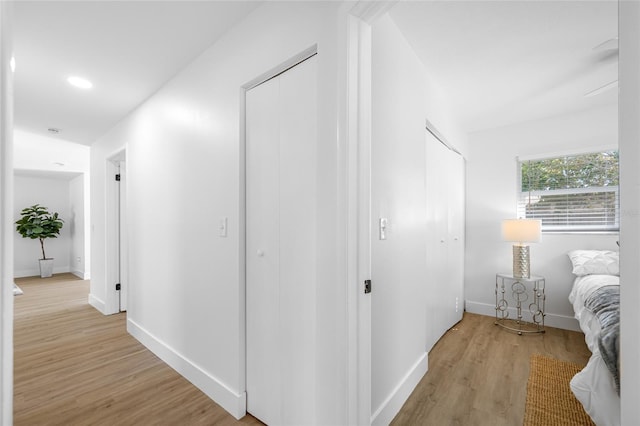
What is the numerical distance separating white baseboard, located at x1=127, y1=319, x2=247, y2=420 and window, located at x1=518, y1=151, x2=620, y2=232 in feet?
12.1

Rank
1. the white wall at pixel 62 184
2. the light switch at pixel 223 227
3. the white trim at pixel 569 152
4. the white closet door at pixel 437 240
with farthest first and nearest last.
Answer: the white wall at pixel 62 184, the white trim at pixel 569 152, the white closet door at pixel 437 240, the light switch at pixel 223 227

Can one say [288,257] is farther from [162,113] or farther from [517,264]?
[517,264]

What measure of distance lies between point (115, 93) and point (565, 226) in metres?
4.89

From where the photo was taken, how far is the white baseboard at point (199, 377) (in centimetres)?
178

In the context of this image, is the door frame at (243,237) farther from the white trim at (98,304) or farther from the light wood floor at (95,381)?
the white trim at (98,304)

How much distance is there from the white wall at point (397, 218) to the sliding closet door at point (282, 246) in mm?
363

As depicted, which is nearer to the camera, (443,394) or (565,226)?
(443,394)

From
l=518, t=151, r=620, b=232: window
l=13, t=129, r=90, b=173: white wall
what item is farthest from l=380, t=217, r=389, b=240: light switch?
l=13, t=129, r=90, b=173: white wall

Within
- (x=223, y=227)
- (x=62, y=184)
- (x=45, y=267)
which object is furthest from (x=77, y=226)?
(x=223, y=227)

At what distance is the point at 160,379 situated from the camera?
87.1 inches

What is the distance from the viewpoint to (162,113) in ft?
8.36

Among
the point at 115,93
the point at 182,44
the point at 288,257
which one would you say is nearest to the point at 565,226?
the point at 288,257

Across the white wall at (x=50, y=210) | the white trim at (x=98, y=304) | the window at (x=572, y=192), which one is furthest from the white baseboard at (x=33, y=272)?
the window at (x=572, y=192)

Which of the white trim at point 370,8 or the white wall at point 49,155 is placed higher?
the white wall at point 49,155
